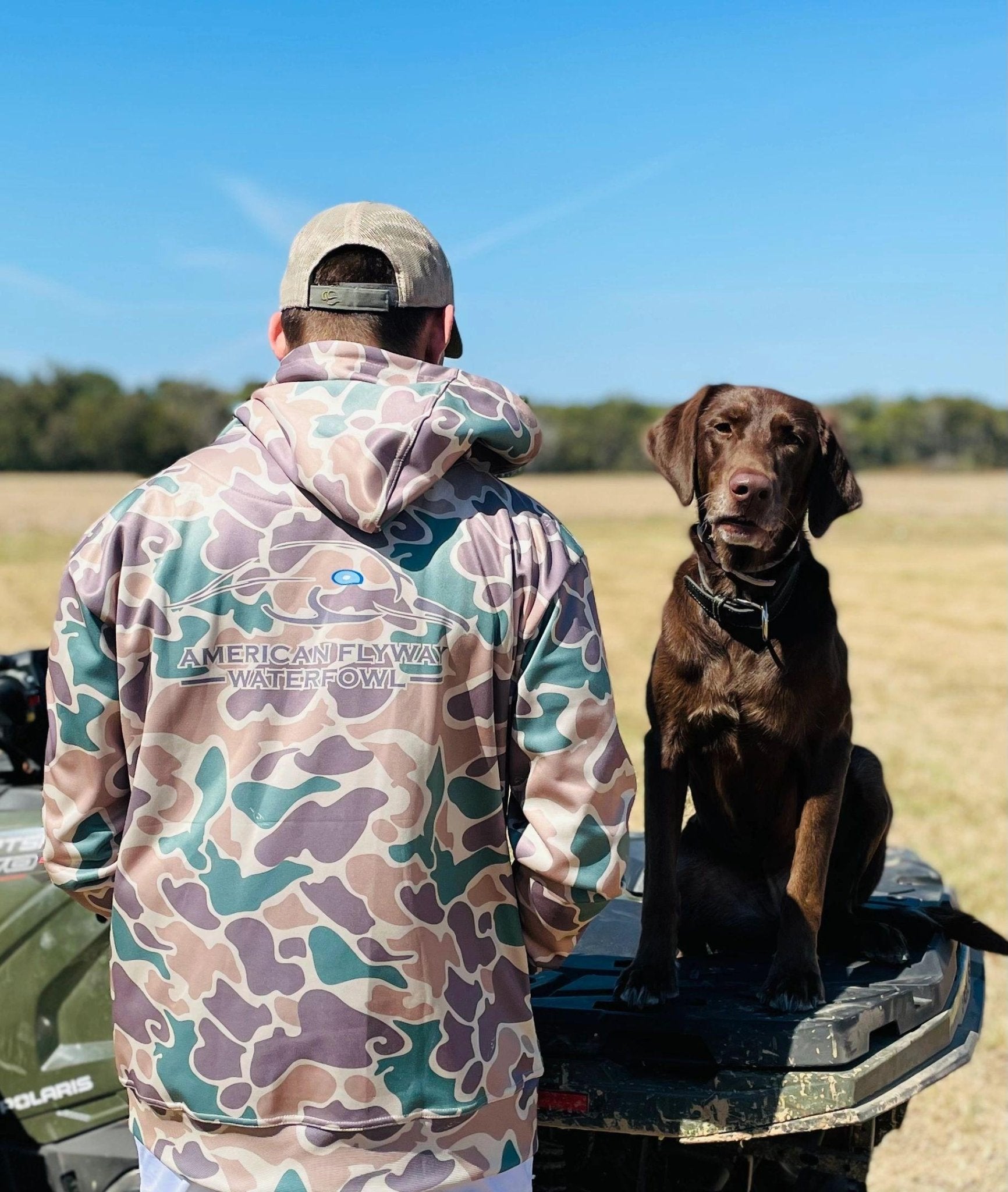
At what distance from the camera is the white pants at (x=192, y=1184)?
Answer: 182 centimetres

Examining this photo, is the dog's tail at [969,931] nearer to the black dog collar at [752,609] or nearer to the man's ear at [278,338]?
the black dog collar at [752,609]

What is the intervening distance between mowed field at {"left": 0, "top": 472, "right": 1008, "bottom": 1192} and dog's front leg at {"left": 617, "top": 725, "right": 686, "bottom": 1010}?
1900 millimetres

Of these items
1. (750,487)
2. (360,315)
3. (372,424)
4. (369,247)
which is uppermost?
(369,247)

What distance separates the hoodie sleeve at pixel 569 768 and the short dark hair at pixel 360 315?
0.46 m

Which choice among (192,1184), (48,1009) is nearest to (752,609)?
(192,1184)

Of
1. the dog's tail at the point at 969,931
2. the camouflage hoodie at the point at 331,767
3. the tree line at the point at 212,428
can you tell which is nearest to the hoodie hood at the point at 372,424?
the camouflage hoodie at the point at 331,767

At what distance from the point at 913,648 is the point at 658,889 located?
48.7ft

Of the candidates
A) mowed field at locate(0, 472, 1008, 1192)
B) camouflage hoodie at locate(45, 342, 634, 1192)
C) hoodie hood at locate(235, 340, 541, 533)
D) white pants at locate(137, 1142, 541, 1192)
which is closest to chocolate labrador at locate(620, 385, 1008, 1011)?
white pants at locate(137, 1142, 541, 1192)

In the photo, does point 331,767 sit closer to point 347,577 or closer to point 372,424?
point 347,577

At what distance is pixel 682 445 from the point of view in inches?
119

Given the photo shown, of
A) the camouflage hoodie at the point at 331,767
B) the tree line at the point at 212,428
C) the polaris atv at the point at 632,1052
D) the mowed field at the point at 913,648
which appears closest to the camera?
the camouflage hoodie at the point at 331,767

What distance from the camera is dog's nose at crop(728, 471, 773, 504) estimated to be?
2719 millimetres

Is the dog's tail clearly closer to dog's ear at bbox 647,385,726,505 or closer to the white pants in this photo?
dog's ear at bbox 647,385,726,505

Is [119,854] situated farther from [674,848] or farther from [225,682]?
[674,848]
